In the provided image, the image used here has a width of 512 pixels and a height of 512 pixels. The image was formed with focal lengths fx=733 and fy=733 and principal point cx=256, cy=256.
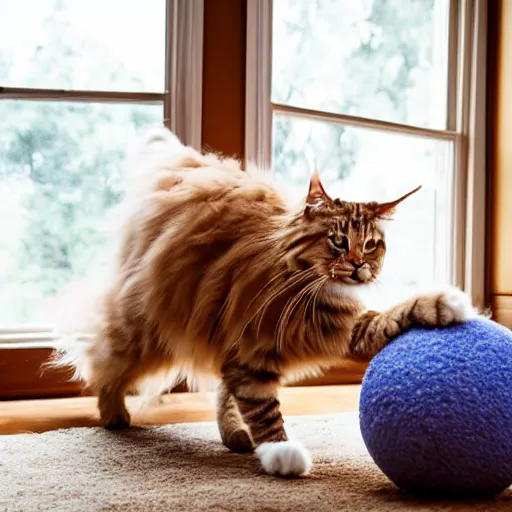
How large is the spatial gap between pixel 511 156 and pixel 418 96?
482mm

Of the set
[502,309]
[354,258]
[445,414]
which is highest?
[354,258]

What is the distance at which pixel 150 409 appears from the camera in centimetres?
234

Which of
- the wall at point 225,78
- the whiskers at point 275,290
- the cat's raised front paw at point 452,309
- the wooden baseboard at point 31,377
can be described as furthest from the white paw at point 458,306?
the wooden baseboard at point 31,377

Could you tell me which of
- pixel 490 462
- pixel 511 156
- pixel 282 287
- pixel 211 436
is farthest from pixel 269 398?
pixel 511 156

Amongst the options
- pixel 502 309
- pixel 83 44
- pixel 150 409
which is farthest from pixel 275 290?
pixel 502 309

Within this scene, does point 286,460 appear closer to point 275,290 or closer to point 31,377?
point 275,290

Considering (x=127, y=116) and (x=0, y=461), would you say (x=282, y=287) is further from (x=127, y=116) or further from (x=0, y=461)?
(x=127, y=116)

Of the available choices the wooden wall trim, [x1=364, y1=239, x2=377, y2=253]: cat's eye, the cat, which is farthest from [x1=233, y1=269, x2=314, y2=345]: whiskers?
the wooden wall trim

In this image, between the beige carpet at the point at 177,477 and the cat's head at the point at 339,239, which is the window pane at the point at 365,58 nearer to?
the cat's head at the point at 339,239

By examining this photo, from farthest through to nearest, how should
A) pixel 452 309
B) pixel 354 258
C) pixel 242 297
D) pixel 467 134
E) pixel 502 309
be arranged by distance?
1. pixel 467 134
2. pixel 502 309
3. pixel 242 297
4. pixel 354 258
5. pixel 452 309

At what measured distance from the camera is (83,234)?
A: 2.73 m

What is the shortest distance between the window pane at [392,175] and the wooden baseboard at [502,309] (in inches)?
9.2

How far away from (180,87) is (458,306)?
5.20ft

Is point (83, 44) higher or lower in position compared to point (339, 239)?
higher
